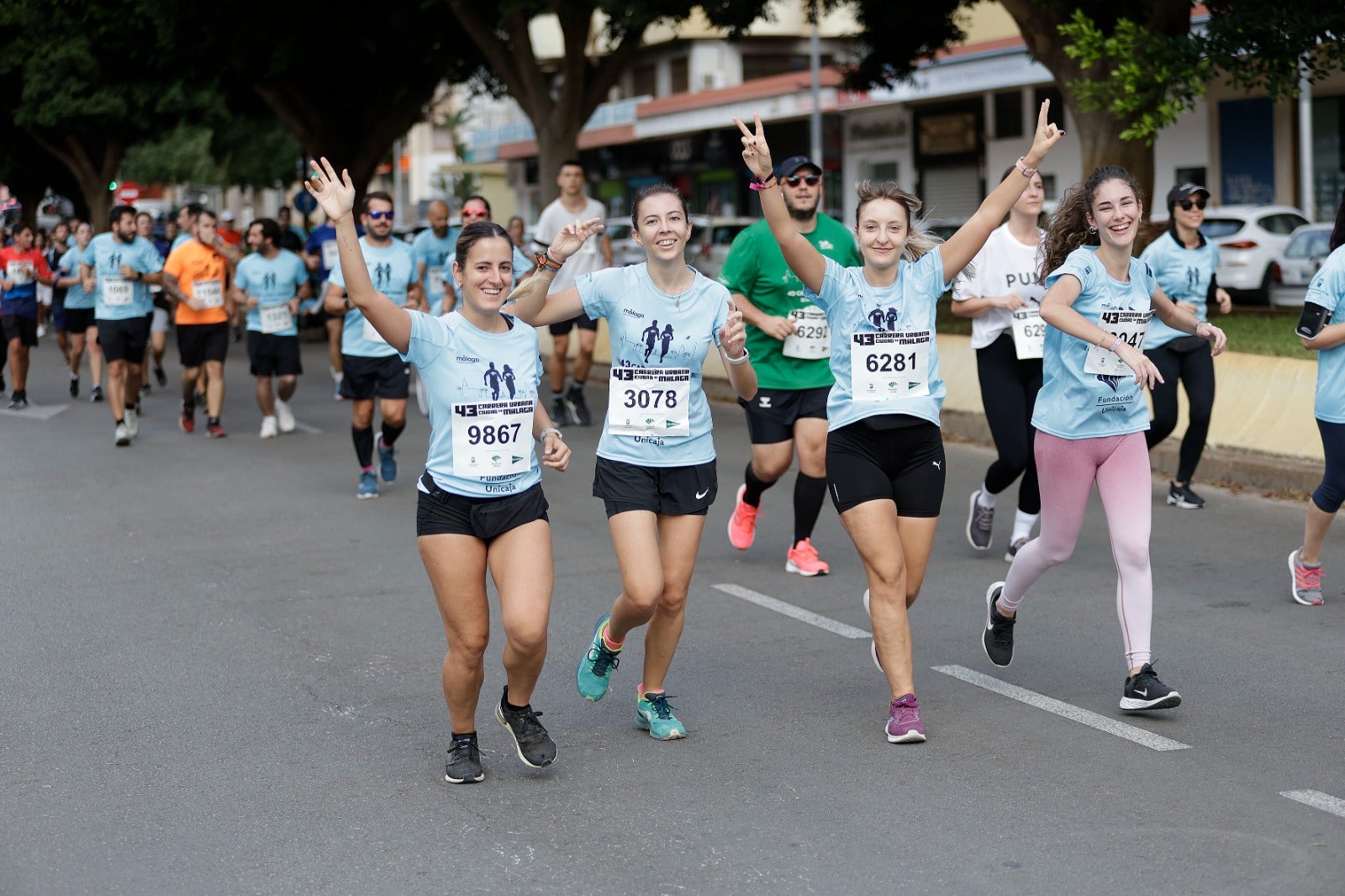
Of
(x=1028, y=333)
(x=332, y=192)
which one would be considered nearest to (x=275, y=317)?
(x=1028, y=333)

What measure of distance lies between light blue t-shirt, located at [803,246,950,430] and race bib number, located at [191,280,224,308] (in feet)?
31.7

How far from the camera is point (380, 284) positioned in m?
11.6

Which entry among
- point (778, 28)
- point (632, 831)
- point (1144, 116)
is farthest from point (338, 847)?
point (778, 28)

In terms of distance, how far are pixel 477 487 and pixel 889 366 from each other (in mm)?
1539

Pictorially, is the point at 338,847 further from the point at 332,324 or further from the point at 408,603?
the point at 332,324

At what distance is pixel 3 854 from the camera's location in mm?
4680

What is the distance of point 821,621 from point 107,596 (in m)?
3.48

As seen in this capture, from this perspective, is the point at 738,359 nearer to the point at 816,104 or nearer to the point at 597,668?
the point at 597,668

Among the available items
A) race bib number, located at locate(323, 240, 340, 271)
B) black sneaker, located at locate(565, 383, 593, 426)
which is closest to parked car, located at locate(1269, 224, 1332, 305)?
black sneaker, located at locate(565, 383, 593, 426)

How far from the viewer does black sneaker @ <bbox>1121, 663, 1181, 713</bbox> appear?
5.75 metres

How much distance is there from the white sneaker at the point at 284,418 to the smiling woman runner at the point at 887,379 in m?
10.1

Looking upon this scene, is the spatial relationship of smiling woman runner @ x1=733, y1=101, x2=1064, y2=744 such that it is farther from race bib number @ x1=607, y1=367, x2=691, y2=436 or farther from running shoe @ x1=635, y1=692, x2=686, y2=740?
running shoe @ x1=635, y1=692, x2=686, y2=740

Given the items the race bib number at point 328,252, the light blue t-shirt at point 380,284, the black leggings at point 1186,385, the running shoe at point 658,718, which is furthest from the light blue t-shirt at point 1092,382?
the race bib number at point 328,252

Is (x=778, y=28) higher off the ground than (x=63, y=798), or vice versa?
(x=778, y=28)
